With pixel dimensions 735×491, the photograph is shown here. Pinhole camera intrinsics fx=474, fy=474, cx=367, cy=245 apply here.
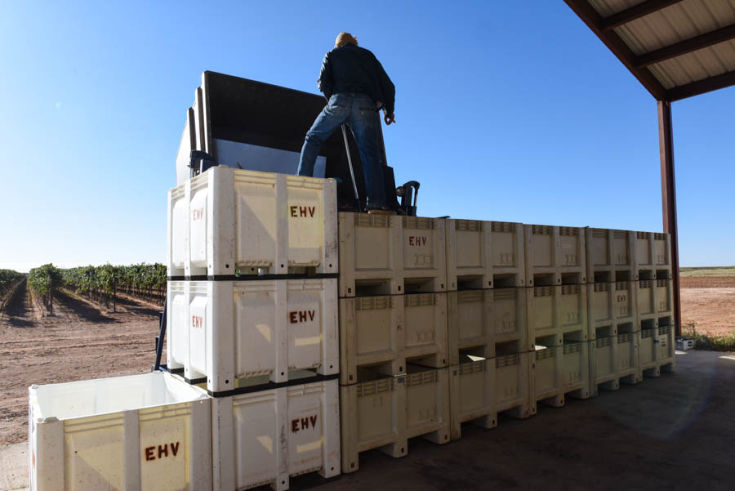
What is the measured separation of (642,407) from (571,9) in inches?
262

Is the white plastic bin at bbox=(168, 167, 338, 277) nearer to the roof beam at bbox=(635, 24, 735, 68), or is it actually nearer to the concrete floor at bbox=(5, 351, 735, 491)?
the concrete floor at bbox=(5, 351, 735, 491)

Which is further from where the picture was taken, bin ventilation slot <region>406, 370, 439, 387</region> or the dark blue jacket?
the dark blue jacket

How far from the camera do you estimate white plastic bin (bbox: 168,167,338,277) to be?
3502 millimetres

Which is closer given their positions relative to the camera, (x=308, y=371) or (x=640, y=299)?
(x=308, y=371)

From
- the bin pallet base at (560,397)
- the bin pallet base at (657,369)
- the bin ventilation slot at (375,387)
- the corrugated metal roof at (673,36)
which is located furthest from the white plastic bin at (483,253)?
the corrugated metal roof at (673,36)

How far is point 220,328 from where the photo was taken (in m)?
3.44

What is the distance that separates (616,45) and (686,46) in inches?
48.0

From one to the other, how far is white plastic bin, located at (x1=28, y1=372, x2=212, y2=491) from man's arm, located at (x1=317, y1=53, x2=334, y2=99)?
3.17 m

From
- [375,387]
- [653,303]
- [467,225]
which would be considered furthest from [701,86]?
[375,387]

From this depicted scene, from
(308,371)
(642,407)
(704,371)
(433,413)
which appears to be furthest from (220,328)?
(704,371)

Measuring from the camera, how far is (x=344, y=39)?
5.12m

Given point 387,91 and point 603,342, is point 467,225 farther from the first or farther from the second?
point 603,342

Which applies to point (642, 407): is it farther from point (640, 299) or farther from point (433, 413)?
point (433, 413)

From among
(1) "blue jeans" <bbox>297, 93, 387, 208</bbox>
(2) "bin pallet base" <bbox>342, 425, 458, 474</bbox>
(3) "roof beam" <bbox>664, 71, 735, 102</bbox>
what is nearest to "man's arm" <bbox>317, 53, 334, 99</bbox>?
(1) "blue jeans" <bbox>297, 93, 387, 208</bbox>
